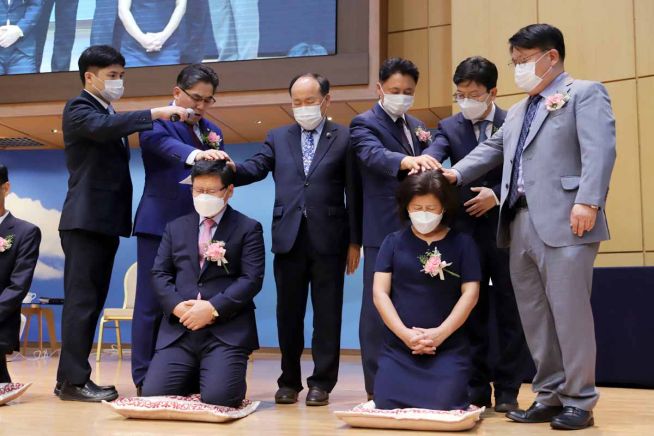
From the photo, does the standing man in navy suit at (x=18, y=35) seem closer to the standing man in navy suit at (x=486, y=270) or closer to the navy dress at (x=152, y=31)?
the navy dress at (x=152, y=31)

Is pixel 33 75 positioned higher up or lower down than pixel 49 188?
higher up

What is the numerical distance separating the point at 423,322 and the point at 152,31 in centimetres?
536

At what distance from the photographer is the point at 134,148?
9461 millimetres

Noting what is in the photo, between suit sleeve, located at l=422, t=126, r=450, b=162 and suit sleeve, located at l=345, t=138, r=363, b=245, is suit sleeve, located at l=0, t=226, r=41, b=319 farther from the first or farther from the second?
suit sleeve, located at l=422, t=126, r=450, b=162

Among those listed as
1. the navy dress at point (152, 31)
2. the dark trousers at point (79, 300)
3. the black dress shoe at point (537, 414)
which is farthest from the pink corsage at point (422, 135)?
the navy dress at point (152, 31)

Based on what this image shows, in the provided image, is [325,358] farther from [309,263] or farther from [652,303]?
[652,303]

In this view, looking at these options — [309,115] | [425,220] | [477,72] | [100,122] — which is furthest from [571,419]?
[100,122]

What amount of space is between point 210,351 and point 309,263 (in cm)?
71

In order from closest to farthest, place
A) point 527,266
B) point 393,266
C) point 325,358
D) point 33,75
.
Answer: point 527,266 < point 393,266 < point 325,358 < point 33,75

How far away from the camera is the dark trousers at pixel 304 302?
12.0 ft

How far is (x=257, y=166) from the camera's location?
12.3 ft

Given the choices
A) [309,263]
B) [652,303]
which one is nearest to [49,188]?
[309,263]

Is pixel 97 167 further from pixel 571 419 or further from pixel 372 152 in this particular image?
pixel 571 419

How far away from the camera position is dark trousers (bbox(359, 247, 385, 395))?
3.51 m
